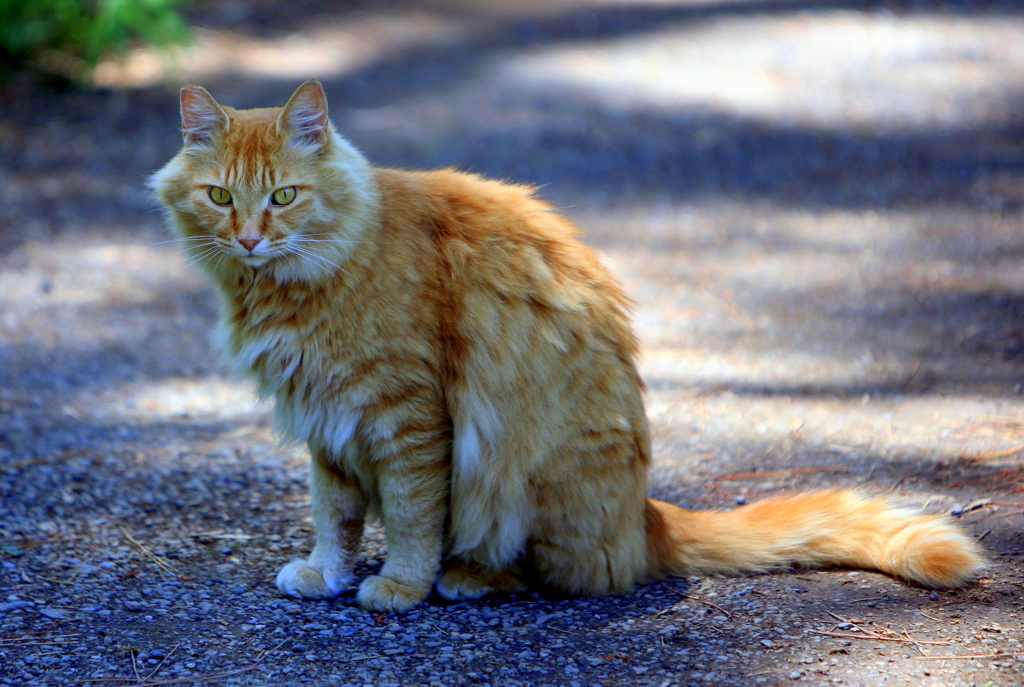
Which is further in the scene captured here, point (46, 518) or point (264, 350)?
point (46, 518)

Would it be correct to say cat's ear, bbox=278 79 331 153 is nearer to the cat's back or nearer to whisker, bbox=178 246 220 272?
the cat's back

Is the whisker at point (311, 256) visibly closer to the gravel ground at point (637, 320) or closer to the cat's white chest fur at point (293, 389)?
the cat's white chest fur at point (293, 389)

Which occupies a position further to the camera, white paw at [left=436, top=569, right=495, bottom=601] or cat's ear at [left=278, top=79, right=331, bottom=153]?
white paw at [left=436, top=569, right=495, bottom=601]

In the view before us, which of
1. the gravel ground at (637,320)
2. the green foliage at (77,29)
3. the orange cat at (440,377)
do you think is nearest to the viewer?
the gravel ground at (637,320)

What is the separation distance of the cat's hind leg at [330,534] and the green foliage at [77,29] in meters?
6.05

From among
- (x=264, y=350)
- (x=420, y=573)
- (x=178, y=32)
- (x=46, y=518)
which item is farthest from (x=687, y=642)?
(x=178, y=32)

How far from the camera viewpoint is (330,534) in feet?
9.53

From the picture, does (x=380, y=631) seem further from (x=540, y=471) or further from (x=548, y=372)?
(x=548, y=372)

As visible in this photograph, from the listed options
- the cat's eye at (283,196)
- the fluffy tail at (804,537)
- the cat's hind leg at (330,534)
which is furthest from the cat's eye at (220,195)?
the fluffy tail at (804,537)

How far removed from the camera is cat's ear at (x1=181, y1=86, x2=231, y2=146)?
2650mm

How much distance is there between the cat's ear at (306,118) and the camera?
2.63 m

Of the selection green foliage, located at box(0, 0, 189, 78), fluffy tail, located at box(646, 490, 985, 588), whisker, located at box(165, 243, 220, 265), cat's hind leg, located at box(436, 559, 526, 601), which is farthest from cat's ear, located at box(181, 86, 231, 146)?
green foliage, located at box(0, 0, 189, 78)

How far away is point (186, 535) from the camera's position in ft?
10.6

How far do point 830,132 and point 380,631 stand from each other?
19.9 feet
